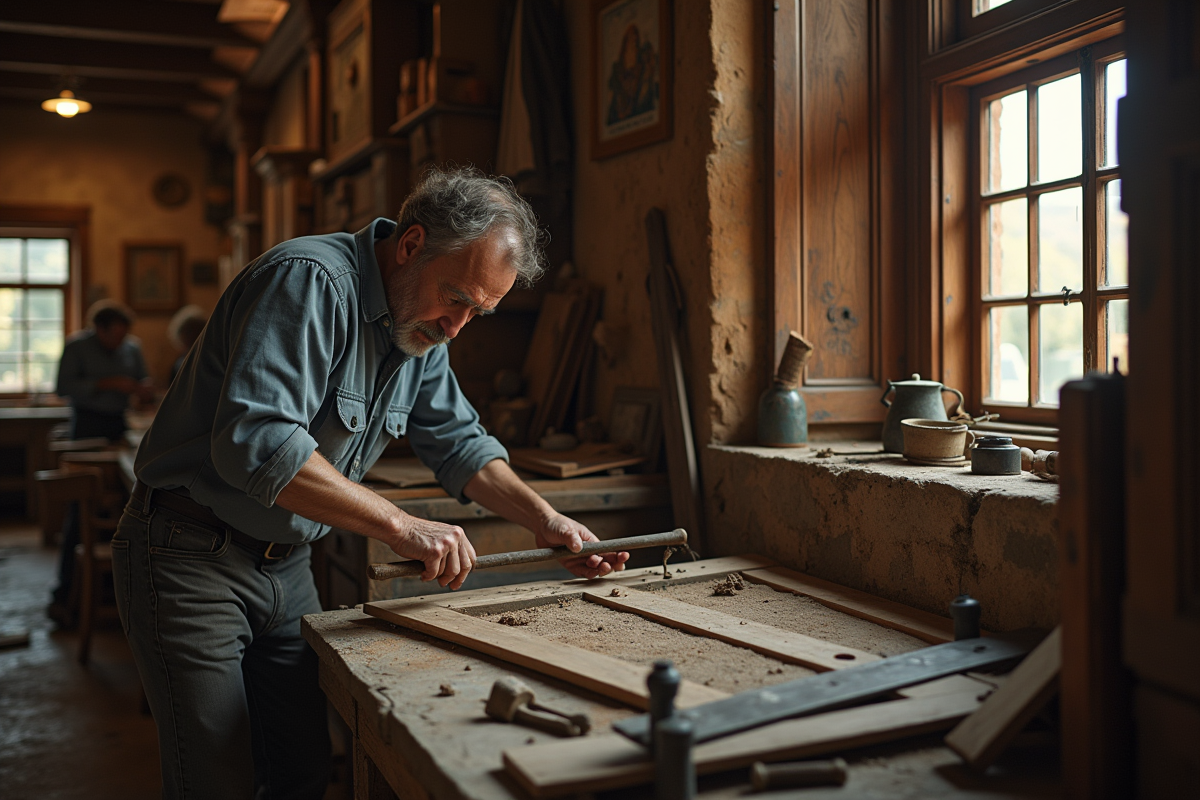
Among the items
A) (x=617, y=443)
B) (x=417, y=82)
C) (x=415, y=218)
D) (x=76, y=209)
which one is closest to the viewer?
(x=415, y=218)

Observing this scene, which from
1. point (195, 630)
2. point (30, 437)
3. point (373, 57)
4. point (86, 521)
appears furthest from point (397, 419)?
point (30, 437)

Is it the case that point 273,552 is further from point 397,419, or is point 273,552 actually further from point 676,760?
point 676,760

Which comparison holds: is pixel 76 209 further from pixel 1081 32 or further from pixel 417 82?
pixel 1081 32

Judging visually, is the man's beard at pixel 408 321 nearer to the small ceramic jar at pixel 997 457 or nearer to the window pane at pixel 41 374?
the small ceramic jar at pixel 997 457

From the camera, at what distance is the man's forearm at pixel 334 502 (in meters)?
1.87

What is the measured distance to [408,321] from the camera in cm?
217

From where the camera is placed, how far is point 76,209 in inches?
378

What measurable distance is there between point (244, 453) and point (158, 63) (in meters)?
7.77

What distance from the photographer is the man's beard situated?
216cm

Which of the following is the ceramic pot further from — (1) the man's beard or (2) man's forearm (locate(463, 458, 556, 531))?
(1) the man's beard

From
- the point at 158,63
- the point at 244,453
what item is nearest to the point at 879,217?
the point at 244,453

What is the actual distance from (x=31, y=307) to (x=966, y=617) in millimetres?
10485

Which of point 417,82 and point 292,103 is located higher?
point 292,103

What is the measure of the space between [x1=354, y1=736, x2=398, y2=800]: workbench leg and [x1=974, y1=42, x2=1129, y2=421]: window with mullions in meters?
1.98
